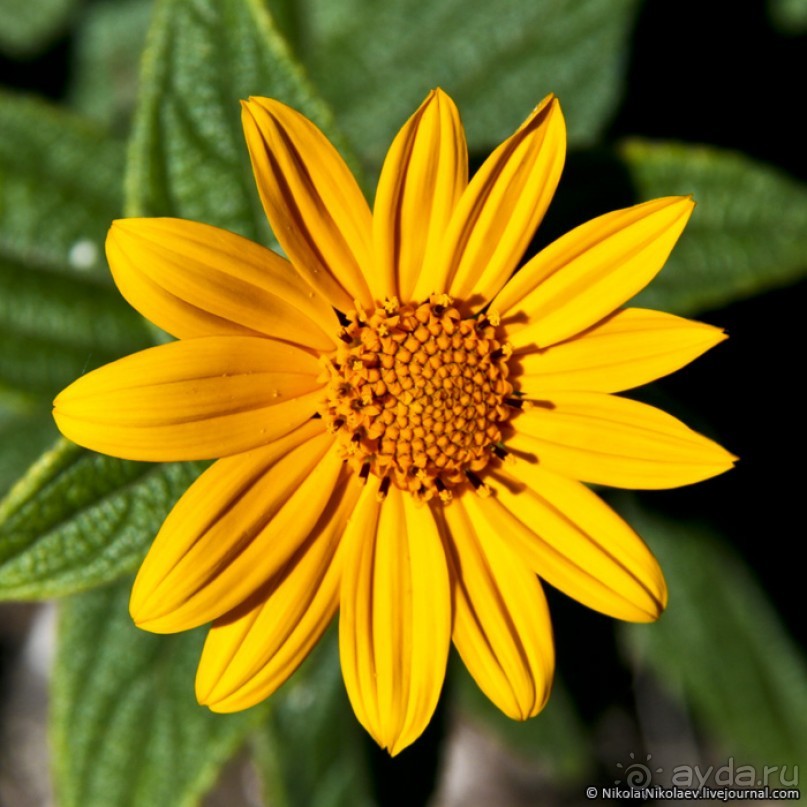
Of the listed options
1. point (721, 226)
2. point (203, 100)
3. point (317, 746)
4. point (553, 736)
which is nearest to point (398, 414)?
point (203, 100)

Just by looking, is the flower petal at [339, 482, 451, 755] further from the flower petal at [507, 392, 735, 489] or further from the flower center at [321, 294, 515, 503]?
the flower petal at [507, 392, 735, 489]

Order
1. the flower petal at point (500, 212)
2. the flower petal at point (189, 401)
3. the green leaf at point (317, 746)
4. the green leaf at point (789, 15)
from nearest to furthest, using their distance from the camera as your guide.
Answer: the flower petal at point (189, 401) → the flower petal at point (500, 212) → the green leaf at point (317, 746) → the green leaf at point (789, 15)

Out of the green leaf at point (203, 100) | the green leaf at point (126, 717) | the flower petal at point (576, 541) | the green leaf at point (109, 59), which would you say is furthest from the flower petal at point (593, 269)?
the green leaf at point (109, 59)

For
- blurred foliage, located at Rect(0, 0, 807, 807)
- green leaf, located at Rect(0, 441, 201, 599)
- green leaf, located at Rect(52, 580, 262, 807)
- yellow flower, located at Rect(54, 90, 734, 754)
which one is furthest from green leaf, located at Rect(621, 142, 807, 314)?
green leaf, located at Rect(52, 580, 262, 807)

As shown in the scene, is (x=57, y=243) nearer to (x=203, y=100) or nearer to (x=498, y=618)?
(x=203, y=100)

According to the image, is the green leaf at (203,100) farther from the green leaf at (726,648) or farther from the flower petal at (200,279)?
the green leaf at (726,648)

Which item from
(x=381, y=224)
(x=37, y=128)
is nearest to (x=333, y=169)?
(x=381, y=224)

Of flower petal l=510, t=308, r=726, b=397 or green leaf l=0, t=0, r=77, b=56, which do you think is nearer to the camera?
flower petal l=510, t=308, r=726, b=397
